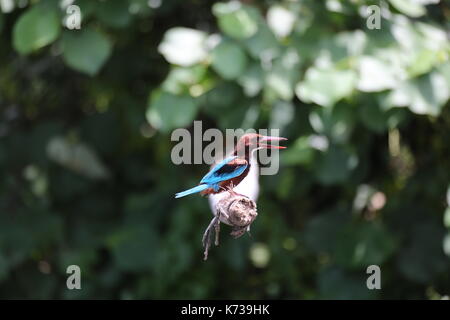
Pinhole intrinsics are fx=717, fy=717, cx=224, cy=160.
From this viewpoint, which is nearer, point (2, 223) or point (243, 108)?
point (243, 108)

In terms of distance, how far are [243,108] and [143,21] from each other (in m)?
0.93

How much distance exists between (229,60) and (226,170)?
49.5 inches

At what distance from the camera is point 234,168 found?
2.22 ft

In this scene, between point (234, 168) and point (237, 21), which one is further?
point (237, 21)

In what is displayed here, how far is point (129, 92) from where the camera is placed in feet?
9.64

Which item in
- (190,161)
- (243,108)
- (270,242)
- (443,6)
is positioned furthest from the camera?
(270,242)

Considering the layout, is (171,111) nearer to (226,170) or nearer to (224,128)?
(224,128)

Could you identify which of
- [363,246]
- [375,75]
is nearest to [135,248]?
[363,246]

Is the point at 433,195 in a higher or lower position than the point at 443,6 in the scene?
lower

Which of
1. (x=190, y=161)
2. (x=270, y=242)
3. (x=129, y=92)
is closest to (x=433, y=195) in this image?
(x=270, y=242)

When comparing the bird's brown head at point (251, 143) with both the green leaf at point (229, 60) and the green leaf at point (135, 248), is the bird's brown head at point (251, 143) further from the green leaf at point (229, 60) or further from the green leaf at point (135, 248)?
the green leaf at point (135, 248)

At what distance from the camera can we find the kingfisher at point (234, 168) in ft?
2.20

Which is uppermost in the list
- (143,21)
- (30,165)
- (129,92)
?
(143,21)

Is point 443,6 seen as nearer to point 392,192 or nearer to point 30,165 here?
point 392,192
